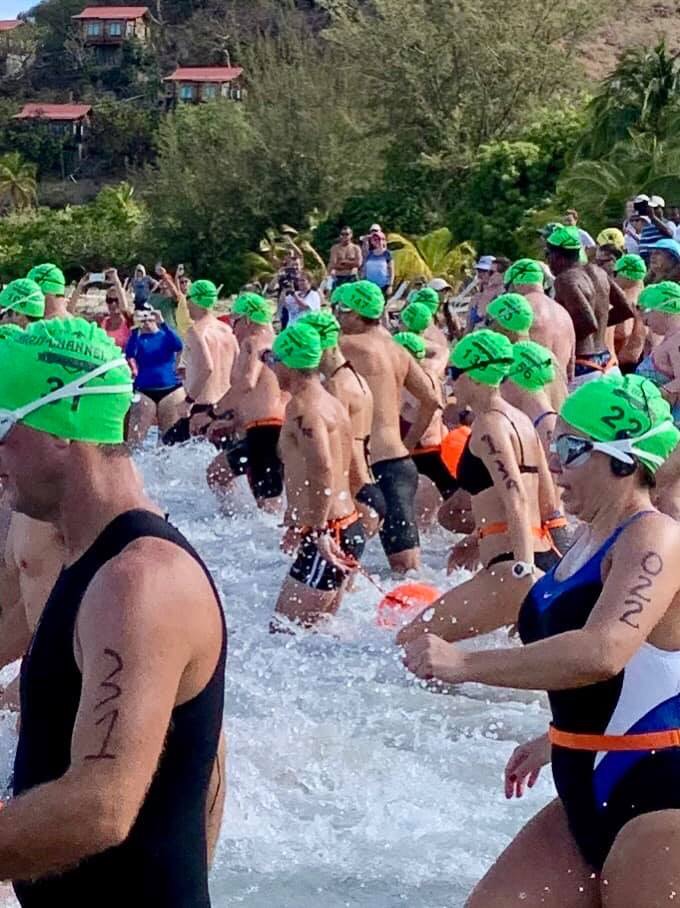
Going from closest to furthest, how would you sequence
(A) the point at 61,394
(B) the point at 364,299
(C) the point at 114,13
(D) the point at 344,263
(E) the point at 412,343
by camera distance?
(A) the point at 61,394 < (B) the point at 364,299 < (E) the point at 412,343 < (D) the point at 344,263 < (C) the point at 114,13

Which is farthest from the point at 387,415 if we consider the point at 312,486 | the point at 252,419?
the point at 252,419

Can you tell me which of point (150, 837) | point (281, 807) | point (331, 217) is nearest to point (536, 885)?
point (150, 837)

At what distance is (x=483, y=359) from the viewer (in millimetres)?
6465

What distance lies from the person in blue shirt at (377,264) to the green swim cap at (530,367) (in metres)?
10.2

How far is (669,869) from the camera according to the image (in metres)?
3.08

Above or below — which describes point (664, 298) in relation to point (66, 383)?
below

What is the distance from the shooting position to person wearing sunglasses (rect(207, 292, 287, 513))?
10102 millimetres

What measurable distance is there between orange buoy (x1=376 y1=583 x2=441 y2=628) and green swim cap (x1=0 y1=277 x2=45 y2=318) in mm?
3090

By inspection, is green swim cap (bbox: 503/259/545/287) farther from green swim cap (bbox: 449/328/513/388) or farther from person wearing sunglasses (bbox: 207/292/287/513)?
green swim cap (bbox: 449/328/513/388)

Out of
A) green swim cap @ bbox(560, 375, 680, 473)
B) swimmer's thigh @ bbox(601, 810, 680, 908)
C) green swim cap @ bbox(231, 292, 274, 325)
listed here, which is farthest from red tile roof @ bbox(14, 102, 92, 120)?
swimmer's thigh @ bbox(601, 810, 680, 908)

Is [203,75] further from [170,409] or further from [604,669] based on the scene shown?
[604,669]

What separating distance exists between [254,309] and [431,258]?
16.7 metres

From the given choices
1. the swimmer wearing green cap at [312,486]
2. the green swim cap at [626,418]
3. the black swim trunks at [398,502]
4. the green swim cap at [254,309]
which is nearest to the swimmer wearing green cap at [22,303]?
the green swim cap at [254,309]

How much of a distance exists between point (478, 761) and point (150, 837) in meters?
4.08
